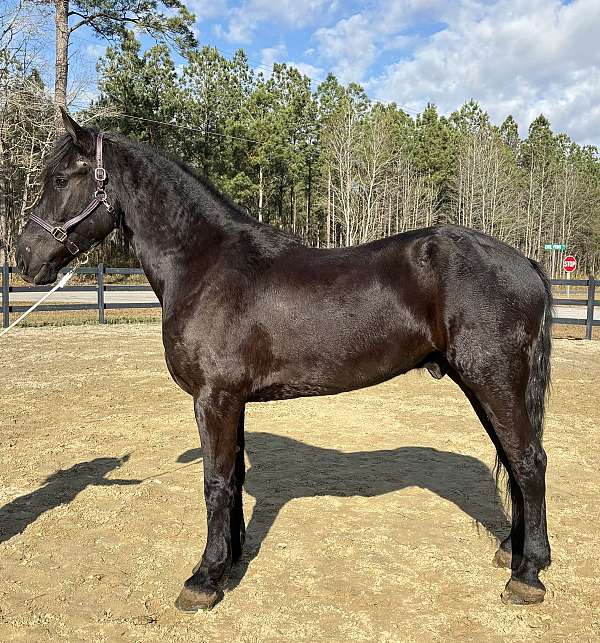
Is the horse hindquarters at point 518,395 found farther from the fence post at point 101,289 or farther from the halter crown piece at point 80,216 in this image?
the fence post at point 101,289

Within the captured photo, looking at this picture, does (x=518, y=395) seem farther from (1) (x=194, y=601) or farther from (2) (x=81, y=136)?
(2) (x=81, y=136)

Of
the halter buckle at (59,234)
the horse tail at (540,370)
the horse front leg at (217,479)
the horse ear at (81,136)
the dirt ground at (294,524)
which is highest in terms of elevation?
the horse ear at (81,136)

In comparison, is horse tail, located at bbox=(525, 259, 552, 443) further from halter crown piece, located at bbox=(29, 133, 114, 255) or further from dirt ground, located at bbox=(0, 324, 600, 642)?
halter crown piece, located at bbox=(29, 133, 114, 255)

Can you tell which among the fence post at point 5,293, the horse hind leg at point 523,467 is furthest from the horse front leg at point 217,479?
the fence post at point 5,293

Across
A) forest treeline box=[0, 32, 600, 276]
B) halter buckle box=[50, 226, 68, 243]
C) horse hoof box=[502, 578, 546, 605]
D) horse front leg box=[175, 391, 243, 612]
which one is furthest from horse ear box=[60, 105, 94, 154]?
forest treeline box=[0, 32, 600, 276]

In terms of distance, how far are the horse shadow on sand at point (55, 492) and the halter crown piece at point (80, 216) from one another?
1.94m

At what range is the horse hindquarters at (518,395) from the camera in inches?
107

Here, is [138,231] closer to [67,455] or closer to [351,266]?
[351,266]

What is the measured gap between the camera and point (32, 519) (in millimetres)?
3602

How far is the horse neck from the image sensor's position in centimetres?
296

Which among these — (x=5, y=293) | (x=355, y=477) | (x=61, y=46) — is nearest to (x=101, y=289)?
(x=5, y=293)

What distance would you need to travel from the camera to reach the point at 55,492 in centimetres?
404

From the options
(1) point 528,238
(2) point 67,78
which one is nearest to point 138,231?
(2) point 67,78

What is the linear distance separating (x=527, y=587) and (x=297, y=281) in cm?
199
